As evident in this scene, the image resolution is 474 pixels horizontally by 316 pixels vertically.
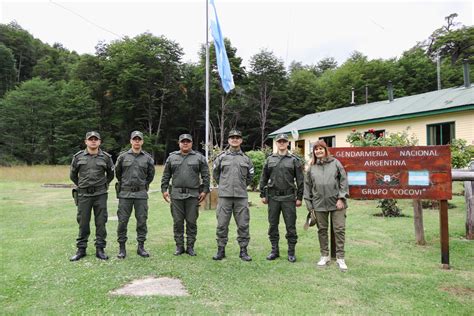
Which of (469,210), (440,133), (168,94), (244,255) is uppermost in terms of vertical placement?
(168,94)

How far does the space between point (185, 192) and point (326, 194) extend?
6.51ft

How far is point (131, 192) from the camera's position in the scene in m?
5.32

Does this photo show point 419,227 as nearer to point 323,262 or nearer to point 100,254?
point 323,262

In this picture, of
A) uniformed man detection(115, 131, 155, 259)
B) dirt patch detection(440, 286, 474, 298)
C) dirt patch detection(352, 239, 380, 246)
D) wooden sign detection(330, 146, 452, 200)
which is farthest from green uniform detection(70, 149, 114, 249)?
dirt patch detection(440, 286, 474, 298)

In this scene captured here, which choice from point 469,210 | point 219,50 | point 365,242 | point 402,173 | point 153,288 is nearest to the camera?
point 153,288

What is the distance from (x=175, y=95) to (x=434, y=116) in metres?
29.6

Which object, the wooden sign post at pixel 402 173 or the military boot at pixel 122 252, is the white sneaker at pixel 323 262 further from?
the military boot at pixel 122 252

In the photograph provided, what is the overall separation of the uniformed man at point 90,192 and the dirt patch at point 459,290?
4198 millimetres

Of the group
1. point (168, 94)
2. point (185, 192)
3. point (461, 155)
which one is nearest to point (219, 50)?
point (185, 192)

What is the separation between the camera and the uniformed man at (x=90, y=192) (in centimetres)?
518

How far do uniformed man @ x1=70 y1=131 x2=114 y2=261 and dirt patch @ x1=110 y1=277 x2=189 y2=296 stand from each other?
1216 mm

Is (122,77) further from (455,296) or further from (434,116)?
(455,296)

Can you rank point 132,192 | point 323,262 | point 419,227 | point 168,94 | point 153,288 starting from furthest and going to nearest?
point 168,94
point 419,227
point 132,192
point 323,262
point 153,288

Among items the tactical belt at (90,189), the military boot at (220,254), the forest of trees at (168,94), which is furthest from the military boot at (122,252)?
the forest of trees at (168,94)
